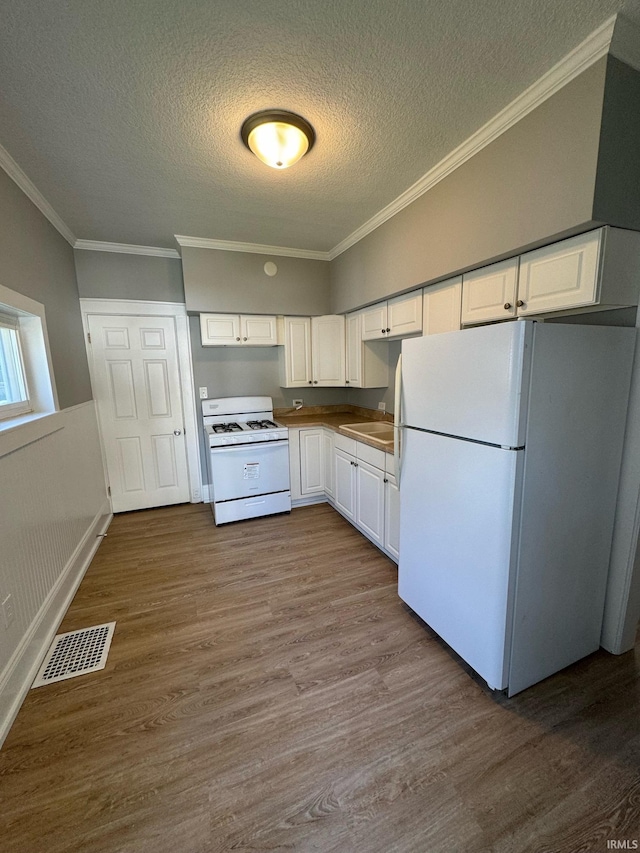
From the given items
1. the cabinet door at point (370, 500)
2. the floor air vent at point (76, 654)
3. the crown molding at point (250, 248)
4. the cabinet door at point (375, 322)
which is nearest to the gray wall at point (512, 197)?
the cabinet door at point (375, 322)

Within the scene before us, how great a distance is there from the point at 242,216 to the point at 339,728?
325 cm

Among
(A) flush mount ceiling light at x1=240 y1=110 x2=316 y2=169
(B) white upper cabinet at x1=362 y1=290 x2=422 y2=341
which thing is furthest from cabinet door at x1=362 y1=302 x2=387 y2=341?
(A) flush mount ceiling light at x1=240 y1=110 x2=316 y2=169

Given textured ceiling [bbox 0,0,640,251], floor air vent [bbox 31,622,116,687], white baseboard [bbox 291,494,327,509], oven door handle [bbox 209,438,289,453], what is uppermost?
textured ceiling [bbox 0,0,640,251]

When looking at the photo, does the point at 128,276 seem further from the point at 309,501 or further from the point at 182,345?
the point at 309,501

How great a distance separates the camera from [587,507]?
5.14 ft

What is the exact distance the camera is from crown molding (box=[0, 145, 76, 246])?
72.4 inches

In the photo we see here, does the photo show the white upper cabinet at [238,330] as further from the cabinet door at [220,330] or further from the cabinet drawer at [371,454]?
the cabinet drawer at [371,454]

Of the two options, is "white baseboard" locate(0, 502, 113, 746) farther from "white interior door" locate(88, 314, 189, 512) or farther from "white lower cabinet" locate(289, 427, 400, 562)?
"white lower cabinet" locate(289, 427, 400, 562)

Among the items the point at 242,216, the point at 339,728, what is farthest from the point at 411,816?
the point at 242,216

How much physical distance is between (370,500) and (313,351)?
179 cm

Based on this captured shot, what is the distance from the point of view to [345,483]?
3172mm

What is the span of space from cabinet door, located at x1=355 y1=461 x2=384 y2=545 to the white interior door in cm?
206

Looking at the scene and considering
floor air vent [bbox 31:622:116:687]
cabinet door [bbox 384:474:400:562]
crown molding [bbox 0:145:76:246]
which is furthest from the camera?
cabinet door [bbox 384:474:400:562]

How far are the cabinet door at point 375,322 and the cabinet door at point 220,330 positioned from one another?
4.22 feet
